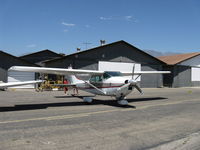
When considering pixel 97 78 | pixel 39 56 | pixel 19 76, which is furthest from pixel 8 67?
pixel 97 78

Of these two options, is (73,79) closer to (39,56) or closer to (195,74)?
(39,56)

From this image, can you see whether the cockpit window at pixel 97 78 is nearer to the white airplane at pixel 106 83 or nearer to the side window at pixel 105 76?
the white airplane at pixel 106 83

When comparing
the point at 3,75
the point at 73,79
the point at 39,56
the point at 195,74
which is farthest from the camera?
the point at 39,56

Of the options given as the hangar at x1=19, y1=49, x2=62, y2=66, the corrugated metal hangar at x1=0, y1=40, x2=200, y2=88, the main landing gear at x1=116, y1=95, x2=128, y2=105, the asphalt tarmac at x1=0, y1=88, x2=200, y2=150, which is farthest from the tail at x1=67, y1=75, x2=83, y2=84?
the hangar at x1=19, y1=49, x2=62, y2=66

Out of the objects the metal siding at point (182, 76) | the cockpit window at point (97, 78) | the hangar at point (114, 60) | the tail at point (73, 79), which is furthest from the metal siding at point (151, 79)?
the cockpit window at point (97, 78)

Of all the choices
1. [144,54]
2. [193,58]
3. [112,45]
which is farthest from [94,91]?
[193,58]

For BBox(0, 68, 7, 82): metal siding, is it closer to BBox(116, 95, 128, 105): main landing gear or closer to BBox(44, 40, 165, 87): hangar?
BBox(44, 40, 165, 87): hangar

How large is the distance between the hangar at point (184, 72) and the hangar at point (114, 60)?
9.22 feet

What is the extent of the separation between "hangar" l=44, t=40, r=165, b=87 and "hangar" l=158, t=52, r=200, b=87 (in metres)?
2.81

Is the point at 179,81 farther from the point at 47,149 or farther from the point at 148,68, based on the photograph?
the point at 47,149

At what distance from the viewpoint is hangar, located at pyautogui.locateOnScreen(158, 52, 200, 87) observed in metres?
33.5

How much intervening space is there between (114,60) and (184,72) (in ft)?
47.1

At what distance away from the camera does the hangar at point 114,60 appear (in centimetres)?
2477

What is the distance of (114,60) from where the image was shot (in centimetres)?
2794
